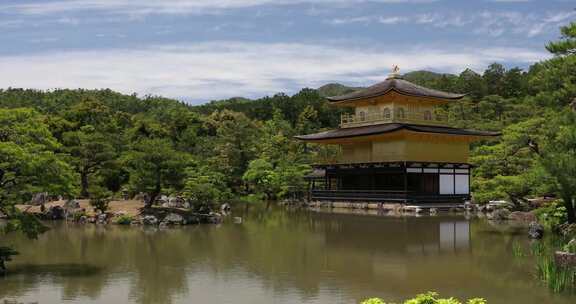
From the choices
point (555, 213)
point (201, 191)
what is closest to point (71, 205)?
point (201, 191)

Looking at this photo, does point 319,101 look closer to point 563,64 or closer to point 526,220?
point 526,220

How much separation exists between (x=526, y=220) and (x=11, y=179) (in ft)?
66.7

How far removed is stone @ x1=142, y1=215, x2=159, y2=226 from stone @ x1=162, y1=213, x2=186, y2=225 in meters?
0.33

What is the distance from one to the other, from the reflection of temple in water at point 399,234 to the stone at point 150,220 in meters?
6.64

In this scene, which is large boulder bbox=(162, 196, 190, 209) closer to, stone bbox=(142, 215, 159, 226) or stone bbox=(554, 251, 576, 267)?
stone bbox=(142, 215, 159, 226)

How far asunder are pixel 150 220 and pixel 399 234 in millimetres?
9770

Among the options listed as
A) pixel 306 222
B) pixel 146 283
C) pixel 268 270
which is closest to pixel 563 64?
pixel 268 270

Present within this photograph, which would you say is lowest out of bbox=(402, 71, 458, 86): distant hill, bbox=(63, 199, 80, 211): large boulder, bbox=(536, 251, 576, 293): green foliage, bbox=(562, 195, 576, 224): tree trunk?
bbox=(536, 251, 576, 293): green foliage

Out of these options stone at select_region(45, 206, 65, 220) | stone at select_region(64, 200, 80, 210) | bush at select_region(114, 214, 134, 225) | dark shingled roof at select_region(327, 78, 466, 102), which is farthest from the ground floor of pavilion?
stone at select_region(45, 206, 65, 220)

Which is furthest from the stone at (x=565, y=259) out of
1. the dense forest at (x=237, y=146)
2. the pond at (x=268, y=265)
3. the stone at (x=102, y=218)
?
the stone at (x=102, y=218)

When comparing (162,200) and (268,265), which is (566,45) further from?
(162,200)

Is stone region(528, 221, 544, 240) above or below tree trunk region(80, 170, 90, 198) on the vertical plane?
below

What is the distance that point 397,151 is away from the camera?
110ft

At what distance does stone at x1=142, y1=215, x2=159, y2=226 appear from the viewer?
2306cm
